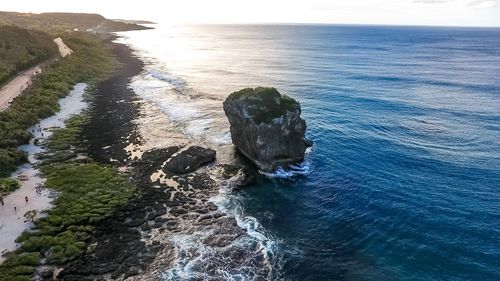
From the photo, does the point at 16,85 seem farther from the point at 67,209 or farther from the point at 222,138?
the point at 67,209

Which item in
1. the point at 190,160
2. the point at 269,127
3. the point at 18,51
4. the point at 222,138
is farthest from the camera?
the point at 18,51

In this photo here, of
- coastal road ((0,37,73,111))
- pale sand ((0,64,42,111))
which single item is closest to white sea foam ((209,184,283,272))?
coastal road ((0,37,73,111))

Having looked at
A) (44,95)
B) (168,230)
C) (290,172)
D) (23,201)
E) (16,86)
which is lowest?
(168,230)

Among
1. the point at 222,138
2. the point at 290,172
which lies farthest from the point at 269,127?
the point at 222,138

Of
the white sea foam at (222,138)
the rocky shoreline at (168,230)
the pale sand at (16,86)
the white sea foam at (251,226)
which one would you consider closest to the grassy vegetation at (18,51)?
the pale sand at (16,86)

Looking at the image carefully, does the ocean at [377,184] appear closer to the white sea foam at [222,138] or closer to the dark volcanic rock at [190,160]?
the white sea foam at [222,138]

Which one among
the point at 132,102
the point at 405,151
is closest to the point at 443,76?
the point at 405,151
